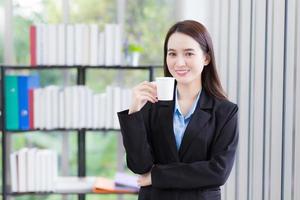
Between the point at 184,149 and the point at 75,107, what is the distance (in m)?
1.46

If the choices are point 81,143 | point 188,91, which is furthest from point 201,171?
point 81,143

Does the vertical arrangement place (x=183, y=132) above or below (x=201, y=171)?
above

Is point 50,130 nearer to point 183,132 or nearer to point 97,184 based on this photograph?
point 97,184

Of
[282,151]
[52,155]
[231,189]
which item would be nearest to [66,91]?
[52,155]

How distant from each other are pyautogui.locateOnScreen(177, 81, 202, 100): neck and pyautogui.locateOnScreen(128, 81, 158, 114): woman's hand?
5.3 inches

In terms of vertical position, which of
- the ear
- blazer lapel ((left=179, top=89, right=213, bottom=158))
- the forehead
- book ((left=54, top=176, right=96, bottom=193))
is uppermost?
the forehead

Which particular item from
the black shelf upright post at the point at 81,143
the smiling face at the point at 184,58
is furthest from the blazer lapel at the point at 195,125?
the black shelf upright post at the point at 81,143

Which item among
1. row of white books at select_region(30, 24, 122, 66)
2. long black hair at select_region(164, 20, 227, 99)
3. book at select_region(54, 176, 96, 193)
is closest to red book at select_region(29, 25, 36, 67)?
row of white books at select_region(30, 24, 122, 66)

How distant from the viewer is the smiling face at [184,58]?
1.82 metres

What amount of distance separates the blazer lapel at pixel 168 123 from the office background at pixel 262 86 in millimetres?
973

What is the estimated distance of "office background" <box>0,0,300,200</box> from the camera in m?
2.55

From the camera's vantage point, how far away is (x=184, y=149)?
71.2 inches

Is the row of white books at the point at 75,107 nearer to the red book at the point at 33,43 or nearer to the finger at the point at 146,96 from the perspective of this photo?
the red book at the point at 33,43

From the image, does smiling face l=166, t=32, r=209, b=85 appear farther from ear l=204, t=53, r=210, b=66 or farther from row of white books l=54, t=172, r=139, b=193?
row of white books l=54, t=172, r=139, b=193
